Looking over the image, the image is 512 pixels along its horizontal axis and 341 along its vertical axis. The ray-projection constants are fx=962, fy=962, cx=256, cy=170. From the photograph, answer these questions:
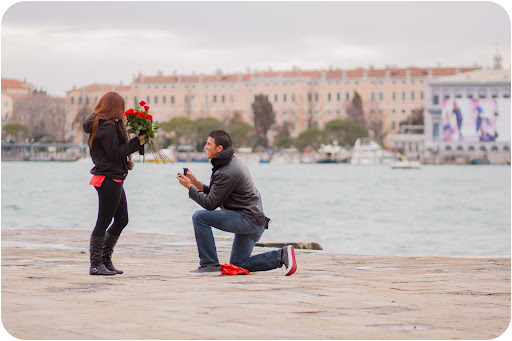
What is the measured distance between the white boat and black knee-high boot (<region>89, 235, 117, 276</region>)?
3944 inches

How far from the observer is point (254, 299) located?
5.19 m

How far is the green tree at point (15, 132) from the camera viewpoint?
9925cm

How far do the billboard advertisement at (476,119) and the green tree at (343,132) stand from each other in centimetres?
1043

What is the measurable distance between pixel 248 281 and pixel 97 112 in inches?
56.8

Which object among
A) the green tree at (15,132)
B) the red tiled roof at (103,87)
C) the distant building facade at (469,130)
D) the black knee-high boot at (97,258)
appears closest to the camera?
the black knee-high boot at (97,258)

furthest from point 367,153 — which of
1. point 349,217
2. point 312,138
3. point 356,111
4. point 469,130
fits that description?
point 349,217

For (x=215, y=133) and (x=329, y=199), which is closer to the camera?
(x=215, y=133)

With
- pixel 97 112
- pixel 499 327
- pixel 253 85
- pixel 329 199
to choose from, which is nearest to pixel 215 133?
pixel 97 112

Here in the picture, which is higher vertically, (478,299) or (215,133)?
(215,133)

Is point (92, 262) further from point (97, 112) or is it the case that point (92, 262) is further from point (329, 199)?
point (329, 199)

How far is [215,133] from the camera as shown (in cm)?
626

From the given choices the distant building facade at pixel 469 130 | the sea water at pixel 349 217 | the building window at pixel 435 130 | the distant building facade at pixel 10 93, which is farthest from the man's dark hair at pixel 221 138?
the building window at pixel 435 130

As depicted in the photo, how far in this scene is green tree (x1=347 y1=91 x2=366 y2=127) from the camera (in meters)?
122

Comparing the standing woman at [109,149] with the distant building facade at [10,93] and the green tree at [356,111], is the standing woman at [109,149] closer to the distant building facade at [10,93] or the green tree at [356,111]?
the distant building facade at [10,93]
